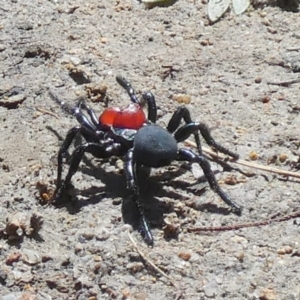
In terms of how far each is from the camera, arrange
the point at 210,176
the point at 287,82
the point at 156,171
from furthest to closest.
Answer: the point at 287,82 → the point at 156,171 → the point at 210,176

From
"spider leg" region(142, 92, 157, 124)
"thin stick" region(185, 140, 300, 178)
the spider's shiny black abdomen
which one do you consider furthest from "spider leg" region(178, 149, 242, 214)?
"spider leg" region(142, 92, 157, 124)

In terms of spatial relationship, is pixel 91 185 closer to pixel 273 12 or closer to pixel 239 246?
pixel 239 246

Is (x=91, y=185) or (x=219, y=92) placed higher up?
(x=219, y=92)

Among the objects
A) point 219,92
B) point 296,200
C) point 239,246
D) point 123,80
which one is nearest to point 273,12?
point 219,92

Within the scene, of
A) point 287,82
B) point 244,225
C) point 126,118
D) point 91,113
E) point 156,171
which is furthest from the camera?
point 287,82

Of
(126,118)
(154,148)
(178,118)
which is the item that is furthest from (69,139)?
(178,118)

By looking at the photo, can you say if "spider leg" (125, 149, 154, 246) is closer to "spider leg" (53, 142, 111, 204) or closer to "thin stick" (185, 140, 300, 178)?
"spider leg" (53, 142, 111, 204)

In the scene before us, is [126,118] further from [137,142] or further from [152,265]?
[152,265]
